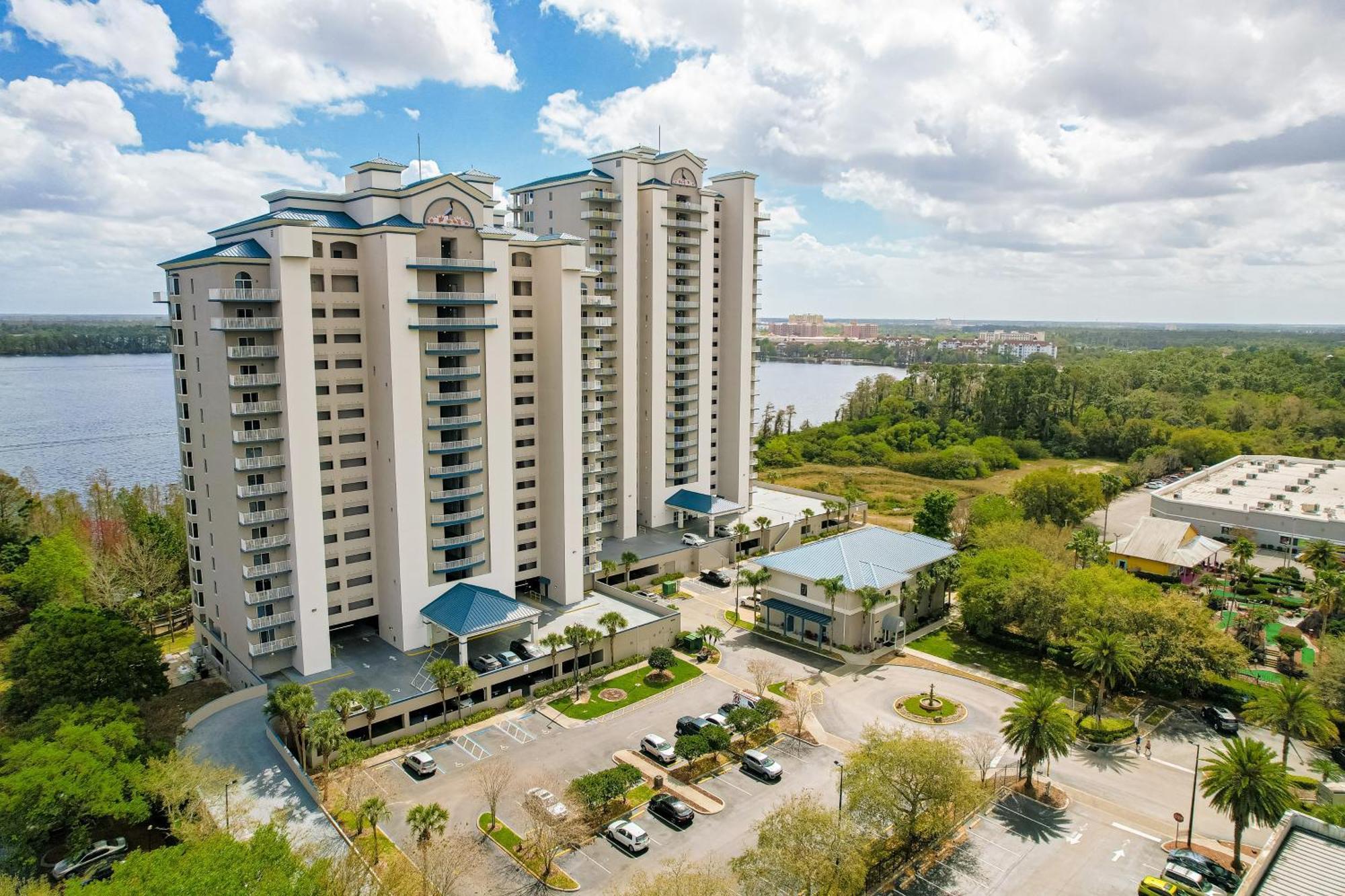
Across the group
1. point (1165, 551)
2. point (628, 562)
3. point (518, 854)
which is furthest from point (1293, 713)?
point (628, 562)

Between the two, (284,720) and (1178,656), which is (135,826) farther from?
(1178,656)

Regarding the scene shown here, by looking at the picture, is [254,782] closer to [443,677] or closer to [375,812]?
[375,812]

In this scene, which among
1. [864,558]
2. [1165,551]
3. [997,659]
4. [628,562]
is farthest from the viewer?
[1165,551]

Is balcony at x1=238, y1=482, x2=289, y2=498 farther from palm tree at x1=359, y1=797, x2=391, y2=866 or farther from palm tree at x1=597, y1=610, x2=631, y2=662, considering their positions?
palm tree at x1=597, y1=610, x2=631, y2=662

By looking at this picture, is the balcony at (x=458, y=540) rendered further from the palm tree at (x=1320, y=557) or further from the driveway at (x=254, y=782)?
the palm tree at (x=1320, y=557)

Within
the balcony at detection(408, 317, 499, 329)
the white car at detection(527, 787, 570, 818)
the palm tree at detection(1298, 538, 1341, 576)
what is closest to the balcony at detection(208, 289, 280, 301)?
the balcony at detection(408, 317, 499, 329)

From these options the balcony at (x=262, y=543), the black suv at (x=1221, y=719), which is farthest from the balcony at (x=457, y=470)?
the black suv at (x=1221, y=719)
